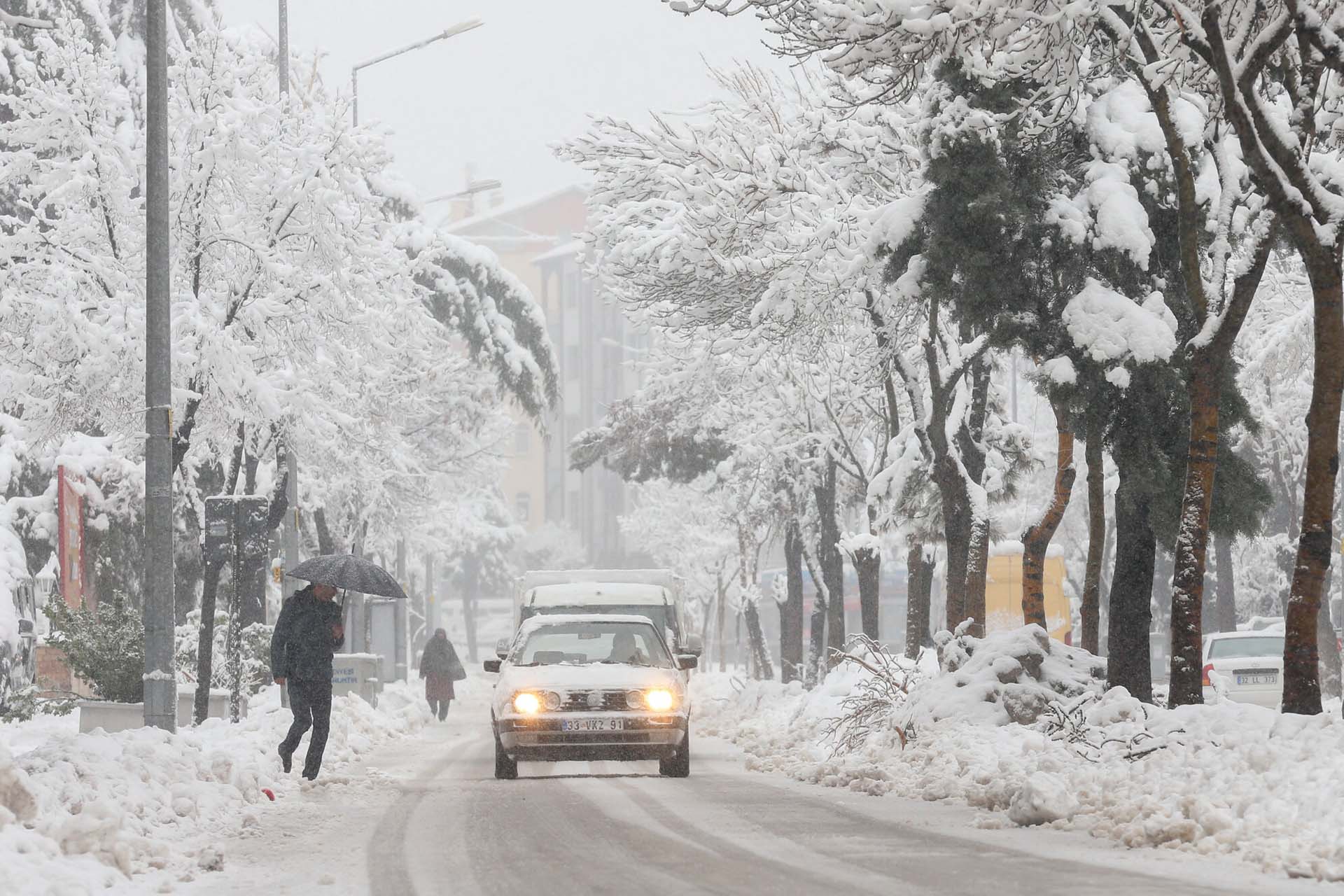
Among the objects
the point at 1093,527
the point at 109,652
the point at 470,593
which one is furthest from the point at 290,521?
the point at 470,593

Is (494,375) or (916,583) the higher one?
(494,375)

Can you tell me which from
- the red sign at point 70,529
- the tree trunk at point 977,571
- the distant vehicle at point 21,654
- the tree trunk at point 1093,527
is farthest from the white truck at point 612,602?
the distant vehicle at point 21,654

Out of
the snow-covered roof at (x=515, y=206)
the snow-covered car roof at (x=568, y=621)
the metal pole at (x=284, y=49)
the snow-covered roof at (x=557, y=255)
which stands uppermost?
the snow-covered roof at (x=515, y=206)

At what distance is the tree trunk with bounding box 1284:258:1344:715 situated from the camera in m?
12.6

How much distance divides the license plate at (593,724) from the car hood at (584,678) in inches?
11.4

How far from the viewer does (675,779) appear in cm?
1681

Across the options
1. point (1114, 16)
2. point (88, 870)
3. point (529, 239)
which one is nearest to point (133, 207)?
point (1114, 16)

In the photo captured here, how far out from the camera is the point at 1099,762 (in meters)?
12.8

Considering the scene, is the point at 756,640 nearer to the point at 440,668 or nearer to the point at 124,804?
the point at 440,668

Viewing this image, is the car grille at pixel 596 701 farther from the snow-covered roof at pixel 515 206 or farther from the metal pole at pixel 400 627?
the snow-covered roof at pixel 515 206

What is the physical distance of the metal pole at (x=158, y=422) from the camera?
16.5 m

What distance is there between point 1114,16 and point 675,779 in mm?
7293

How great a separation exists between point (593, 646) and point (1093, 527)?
A: 17.6ft

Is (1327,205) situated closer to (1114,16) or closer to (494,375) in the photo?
(1114,16)
